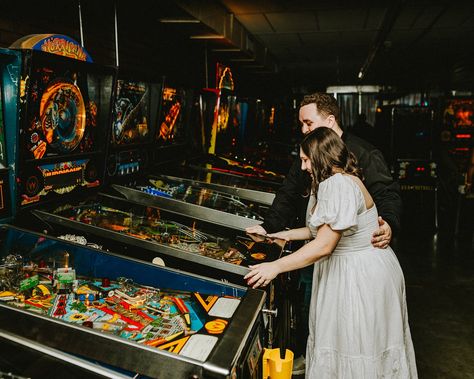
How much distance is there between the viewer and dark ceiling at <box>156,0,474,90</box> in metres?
4.66

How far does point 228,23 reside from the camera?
4637 mm

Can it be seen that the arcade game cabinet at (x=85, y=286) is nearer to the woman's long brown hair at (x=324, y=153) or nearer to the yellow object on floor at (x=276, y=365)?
the yellow object on floor at (x=276, y=365)

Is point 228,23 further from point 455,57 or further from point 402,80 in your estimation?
point 402,80

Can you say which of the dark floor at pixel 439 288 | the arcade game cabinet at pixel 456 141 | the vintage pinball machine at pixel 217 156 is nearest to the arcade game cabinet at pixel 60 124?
the vintage pinball machine at pixel 217 156

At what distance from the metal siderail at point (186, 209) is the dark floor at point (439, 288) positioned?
1056 millimetres

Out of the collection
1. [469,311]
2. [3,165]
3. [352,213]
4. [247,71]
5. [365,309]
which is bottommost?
[469,311]

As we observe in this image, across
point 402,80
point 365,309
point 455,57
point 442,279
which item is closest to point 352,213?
point 365,309


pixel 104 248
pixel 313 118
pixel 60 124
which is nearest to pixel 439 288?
pixel 313 118

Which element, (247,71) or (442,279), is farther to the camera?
(247,71)

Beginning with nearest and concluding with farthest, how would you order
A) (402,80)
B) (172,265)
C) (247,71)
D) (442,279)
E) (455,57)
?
(172,265)
(442,279)
(247,71)
(455,57)
(402,80)

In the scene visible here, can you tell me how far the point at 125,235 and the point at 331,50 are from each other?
6.45m

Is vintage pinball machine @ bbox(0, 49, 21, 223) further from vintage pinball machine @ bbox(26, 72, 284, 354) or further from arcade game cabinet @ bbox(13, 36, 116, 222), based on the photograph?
vintage pinball machine @ bbox(26, 72, 284, 354)

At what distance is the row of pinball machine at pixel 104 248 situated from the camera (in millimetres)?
1315

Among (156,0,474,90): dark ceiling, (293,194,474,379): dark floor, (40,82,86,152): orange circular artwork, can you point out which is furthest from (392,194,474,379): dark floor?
(156,0,474,90): dark ceiling
